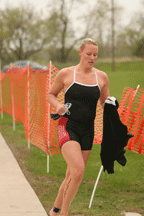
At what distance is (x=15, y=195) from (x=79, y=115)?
1.80m

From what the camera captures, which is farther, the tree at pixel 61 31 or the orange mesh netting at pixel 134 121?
the tree at pixel 61 31

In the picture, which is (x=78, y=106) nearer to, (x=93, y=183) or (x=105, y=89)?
(x=105, y=89)

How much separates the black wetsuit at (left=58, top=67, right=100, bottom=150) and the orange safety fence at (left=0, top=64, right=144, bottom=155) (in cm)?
167

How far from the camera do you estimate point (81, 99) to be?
3.28m

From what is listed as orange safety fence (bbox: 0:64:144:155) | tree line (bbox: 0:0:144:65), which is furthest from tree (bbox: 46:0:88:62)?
orange safety fence (bbox: 0:64:144:155)

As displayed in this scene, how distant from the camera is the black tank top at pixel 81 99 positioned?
3250mm

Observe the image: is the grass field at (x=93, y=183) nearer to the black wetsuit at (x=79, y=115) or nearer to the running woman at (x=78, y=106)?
the running woman at (x=78, y=106)

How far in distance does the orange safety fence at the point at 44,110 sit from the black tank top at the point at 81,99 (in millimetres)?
1719

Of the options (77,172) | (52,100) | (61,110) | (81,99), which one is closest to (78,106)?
(81,99)

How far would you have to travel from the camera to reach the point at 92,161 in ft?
22.0

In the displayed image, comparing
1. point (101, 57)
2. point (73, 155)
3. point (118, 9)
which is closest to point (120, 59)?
point (101, 57)

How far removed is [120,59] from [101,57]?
3.46 m

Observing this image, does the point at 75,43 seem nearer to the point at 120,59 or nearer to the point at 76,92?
the point at 120,59

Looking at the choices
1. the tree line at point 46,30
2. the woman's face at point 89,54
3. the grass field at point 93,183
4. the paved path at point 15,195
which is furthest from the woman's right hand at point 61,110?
the tree line at point 46,30
